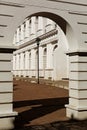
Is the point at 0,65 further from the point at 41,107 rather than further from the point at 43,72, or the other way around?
the point at 43,72

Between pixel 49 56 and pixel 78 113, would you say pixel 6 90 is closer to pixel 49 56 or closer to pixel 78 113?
pixel 78 113

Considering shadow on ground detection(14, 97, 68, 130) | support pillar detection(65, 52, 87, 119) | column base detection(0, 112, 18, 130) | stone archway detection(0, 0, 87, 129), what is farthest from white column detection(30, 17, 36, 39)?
column base detection(0, 112, 18, 130)

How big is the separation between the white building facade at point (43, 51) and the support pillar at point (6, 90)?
41.7ft

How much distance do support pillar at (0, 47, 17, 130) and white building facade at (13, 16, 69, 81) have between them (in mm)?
12724

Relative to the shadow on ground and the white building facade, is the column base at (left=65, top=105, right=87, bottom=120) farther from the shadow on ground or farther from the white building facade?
the white building facade

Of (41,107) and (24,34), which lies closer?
(41,107)

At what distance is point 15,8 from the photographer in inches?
437

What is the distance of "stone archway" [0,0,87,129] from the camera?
10867mm

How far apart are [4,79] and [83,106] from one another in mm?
3136

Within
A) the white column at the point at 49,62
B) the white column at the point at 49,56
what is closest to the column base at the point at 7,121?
the white column at the point at 49,62

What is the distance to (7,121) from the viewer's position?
10812mm

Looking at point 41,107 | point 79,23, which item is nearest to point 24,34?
point 41,107

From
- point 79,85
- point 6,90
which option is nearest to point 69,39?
point 79,85

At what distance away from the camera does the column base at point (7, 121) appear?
10688 millimetres
